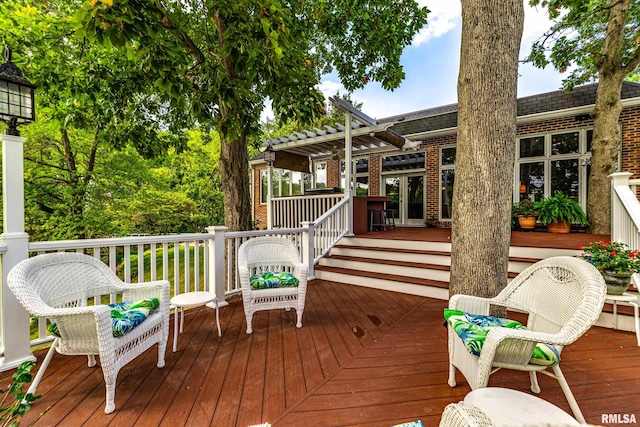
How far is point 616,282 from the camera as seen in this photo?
2.82m

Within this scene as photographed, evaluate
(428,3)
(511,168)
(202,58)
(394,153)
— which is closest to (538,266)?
(511,168)

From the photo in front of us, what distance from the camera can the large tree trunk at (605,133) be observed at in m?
5.57

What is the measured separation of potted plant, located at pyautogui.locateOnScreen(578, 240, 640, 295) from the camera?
276 centimetres

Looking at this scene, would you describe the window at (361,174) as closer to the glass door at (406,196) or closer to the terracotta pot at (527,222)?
the glass door at (406,196)

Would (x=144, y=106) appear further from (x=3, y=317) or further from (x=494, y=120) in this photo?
(x=494, y=120)

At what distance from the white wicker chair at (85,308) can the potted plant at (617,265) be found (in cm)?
415

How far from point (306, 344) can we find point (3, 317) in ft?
8.01

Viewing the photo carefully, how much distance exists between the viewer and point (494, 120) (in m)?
2.21

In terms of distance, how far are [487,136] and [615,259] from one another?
6.61ft

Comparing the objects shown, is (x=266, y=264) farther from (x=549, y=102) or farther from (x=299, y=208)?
(x=549, y=102)

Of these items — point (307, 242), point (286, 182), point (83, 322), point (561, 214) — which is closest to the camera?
point (83, 322)

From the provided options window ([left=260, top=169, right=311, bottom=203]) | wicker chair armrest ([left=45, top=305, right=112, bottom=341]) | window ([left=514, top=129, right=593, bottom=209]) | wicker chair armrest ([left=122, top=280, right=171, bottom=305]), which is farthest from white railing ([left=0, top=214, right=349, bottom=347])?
window ([left=514, top=129, right=593, bottom=209])

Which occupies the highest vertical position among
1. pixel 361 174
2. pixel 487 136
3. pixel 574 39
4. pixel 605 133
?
pixel 574 39

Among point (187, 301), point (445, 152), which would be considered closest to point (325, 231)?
point (187, 301)
